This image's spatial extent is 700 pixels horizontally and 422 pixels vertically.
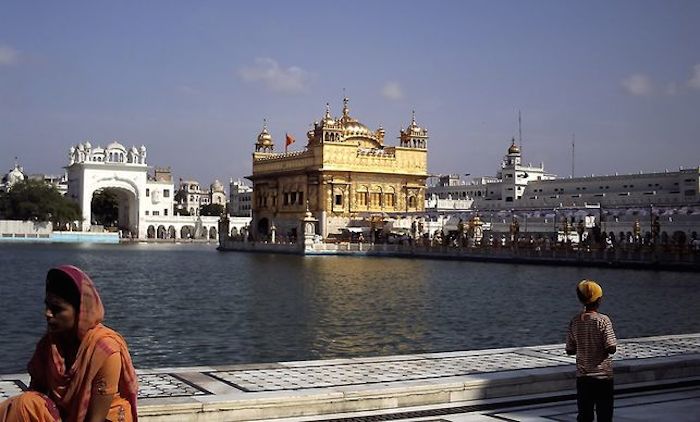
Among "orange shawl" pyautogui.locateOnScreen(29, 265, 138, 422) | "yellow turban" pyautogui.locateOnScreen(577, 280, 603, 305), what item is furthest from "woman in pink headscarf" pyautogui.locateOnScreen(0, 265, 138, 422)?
"yellow turban" pyautogui.locateOnScreen(577, 280, 603, 305)

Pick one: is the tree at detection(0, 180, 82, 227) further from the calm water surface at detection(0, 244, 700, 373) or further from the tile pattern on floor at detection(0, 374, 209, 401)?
the tile pattern on floor at detection(0, 374, 209, 401)

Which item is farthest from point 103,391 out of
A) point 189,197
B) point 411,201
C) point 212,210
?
point 189,197


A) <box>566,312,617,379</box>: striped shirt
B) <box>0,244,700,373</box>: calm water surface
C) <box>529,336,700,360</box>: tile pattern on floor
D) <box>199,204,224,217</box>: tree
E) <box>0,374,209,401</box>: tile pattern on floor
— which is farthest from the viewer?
<box>199,204,224,217</box>: tree

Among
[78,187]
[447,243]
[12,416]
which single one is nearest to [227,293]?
[12,416]

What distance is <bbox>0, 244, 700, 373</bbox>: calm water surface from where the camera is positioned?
1503cm

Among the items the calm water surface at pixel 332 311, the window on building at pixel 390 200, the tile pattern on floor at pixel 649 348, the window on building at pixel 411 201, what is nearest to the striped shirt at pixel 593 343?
the tile pattern on floor at pixel 649 348

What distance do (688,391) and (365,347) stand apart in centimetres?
681

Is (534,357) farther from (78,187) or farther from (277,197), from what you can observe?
(78,187)

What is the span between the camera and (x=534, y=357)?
1009 centimetres

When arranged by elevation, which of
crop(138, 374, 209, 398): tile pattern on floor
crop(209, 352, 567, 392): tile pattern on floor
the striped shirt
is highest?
the striped shirt

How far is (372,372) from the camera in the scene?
29.2 feet

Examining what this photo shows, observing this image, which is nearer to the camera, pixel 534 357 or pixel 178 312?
pixel 534 357

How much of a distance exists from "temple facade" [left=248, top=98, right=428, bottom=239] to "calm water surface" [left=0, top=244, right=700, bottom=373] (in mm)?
33273

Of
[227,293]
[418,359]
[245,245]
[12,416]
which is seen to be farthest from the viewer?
[245,245]
